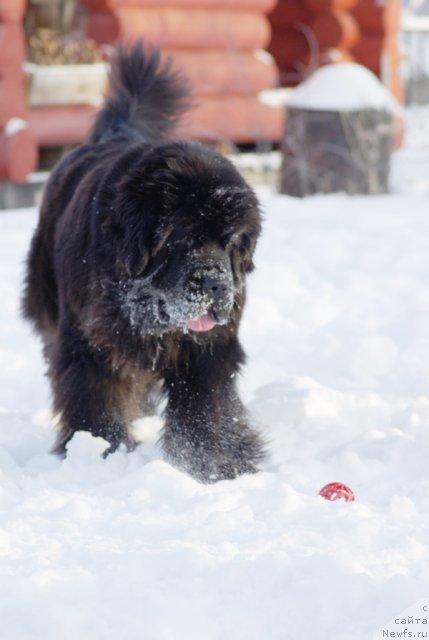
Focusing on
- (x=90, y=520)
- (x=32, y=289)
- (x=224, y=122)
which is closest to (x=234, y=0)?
(x=224, y=122)

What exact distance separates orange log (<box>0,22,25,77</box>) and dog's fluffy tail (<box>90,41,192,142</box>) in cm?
373

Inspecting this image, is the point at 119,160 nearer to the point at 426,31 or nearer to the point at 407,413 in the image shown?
the point at 407,413

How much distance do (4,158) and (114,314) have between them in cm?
513

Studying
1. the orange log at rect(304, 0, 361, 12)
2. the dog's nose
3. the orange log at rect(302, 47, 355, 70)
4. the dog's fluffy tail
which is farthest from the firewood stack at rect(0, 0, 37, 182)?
the dog's nose

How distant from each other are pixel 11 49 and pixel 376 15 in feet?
17.0

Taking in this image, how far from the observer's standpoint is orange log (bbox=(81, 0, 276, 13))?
8398 mm

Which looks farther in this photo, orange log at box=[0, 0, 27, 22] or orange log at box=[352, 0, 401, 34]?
orange log at box=[352, 0, 401, 34]

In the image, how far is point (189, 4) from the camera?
9.02 meters

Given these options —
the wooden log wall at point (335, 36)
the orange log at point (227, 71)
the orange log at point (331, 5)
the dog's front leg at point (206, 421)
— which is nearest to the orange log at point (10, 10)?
the orange log at point (227, 71)

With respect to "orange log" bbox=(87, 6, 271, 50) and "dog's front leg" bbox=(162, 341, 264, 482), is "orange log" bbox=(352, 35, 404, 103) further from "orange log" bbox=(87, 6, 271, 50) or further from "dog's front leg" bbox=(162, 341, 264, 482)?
"dog's front leg" bbox=(162, 341, 264, 482)

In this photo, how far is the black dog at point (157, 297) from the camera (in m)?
2.88

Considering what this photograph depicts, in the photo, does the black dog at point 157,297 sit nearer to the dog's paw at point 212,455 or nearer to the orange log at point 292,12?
the dog's paw at point 212,455

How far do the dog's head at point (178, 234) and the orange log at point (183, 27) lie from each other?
18.7 ft

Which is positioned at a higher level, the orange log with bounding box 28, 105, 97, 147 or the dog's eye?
the dog's eye
